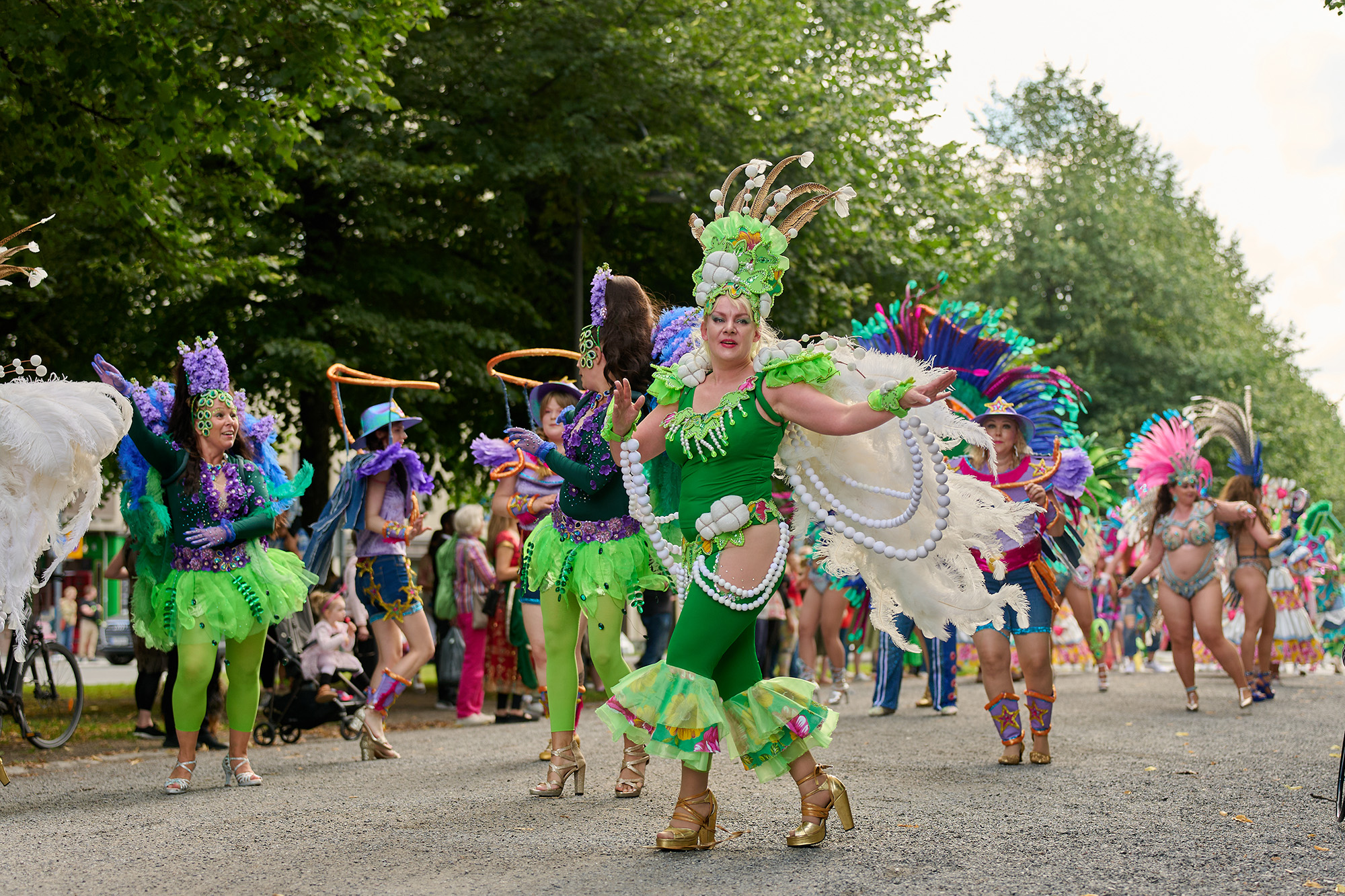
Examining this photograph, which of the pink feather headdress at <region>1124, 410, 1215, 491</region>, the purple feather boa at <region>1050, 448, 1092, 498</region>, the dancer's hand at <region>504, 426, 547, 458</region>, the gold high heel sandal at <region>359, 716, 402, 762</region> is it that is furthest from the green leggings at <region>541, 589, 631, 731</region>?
the pink feather headdress at <region>1124, 410, 1215, 491</region>

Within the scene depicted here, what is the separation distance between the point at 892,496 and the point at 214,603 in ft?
12.0

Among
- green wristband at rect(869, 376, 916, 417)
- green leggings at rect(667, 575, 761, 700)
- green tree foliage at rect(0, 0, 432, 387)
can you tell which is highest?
green tree foliage at rect(0, 0, 432, 387)

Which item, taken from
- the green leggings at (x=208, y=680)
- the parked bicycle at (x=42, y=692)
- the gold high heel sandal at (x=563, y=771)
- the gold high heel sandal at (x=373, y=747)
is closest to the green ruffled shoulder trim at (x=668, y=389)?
the gold high heel sandal at (x=563, y=771)

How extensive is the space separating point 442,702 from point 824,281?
7158 millimetres

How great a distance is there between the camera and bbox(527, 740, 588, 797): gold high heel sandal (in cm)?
622

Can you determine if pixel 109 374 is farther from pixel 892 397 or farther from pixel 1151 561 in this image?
Result: pixel 1151 561

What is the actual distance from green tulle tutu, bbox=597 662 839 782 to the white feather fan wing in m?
0.62

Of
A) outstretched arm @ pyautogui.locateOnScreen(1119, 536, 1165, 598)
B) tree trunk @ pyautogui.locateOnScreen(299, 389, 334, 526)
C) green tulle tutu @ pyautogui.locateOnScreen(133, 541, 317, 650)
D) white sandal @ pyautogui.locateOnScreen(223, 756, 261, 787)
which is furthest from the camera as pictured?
tree trunk @ pyautogui.locateOnScreen(299, 389, 334, 526)

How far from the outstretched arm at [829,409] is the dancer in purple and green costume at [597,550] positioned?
1.47 meters

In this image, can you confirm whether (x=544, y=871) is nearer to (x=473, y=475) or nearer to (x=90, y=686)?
(x=473, y=475)

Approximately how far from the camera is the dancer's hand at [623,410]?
498cm

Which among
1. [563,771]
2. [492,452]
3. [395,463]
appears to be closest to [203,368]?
[492,452]

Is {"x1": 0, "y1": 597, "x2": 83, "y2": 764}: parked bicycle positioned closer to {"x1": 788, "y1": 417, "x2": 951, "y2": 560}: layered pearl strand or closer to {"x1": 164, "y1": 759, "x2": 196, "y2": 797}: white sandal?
{"x1": 164, "y1": 759, "x2": 196, "y2": 797}: white sandal

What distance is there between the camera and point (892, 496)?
5.14m
